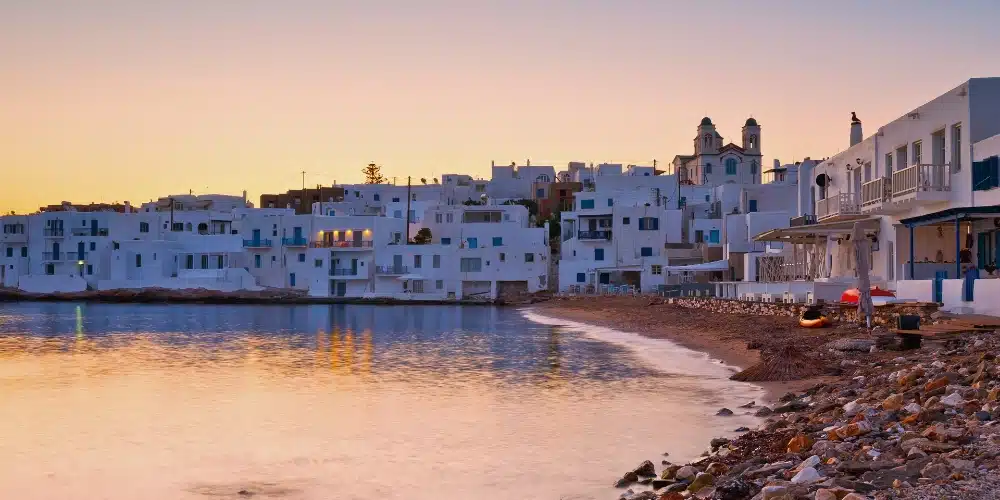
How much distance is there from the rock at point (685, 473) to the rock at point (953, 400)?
3.10m

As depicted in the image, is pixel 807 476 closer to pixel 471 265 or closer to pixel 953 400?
pixel 953 400

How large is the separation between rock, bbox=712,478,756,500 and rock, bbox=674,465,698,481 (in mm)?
1706

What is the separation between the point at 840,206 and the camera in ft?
122

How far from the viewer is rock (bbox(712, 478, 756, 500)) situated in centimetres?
945

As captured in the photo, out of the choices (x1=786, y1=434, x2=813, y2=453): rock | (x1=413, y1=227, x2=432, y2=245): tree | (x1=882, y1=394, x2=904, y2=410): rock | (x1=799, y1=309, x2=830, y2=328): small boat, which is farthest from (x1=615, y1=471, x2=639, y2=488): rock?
(x1=413, y1=227, x2=432, y2=245): tree

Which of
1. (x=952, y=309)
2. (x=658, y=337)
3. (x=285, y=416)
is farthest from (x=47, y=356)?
(x=952, y=309)

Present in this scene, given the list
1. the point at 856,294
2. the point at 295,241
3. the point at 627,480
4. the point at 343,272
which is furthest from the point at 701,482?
the point at 295,241

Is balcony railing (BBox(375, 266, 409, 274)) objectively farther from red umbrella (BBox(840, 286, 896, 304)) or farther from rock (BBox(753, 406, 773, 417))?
rock (BBox(753, 406, 773, 417))

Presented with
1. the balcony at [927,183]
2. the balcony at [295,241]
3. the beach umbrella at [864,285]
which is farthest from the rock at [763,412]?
the balcony at [295,241]

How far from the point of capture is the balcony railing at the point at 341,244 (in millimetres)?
88938

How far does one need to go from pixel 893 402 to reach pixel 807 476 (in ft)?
14.1

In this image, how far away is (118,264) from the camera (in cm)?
9800

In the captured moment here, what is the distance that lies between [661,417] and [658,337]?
73.2 feet

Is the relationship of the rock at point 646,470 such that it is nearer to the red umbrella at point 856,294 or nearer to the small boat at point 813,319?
the small boat at point 813,319
